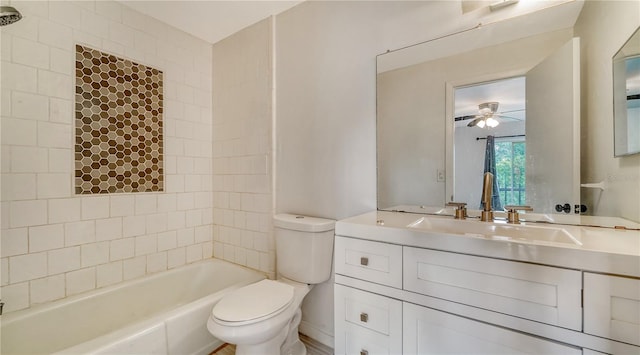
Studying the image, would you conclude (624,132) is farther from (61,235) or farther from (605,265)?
(61,235)

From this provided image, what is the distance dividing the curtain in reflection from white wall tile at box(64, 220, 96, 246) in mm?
2423

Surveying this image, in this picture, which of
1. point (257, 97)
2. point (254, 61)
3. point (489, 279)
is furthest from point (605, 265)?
point (254, 61)

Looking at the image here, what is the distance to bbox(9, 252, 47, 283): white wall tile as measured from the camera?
147 centimetres

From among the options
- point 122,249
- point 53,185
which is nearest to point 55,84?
point 53,185

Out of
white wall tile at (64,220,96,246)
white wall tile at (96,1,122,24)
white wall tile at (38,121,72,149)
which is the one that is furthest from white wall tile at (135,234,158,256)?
white wall tile at (96,1,122,24)

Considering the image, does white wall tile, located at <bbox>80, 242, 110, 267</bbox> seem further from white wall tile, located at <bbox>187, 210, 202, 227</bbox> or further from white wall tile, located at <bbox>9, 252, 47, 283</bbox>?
white wall tile, located at <bbox>187, 210, 202, 227</bbox>

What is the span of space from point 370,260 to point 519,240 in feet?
1.83

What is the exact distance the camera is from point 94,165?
1765mm

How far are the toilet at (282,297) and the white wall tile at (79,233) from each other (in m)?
1.07

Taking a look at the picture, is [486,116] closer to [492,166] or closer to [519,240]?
[492,166]

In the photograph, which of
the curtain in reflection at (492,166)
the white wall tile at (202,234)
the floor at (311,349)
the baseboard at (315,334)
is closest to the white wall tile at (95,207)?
the white wall tile at (202,234)

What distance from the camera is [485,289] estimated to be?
911mm

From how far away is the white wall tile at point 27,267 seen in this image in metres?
1.47

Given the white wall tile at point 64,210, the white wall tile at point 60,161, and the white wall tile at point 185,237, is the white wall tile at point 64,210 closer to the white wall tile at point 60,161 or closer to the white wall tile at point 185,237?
the white wall tile at point 60,161
